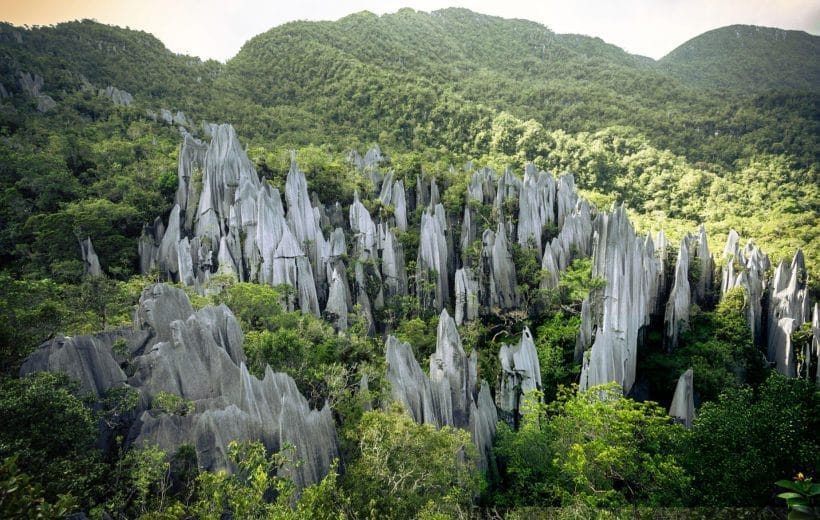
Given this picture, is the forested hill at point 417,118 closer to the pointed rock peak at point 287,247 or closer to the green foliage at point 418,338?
the pointed rock peak at point 287,247

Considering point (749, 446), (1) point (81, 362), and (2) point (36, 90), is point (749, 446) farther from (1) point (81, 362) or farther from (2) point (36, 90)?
(2) point (36, 90)

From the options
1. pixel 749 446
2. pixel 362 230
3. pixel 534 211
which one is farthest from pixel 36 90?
pixel 749 446

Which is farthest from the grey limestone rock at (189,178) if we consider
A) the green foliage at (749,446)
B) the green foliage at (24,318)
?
the green foliage at (749,446)

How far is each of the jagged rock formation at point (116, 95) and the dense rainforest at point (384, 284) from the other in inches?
9.3

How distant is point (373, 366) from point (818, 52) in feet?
392

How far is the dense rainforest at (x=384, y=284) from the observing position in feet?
38.2

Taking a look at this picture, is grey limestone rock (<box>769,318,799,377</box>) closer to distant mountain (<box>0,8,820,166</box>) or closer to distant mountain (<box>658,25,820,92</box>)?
distant mountain (<box>0,8,820,166</box>)

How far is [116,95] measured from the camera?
45.8m

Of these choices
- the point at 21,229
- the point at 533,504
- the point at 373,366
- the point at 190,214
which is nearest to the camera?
the point at 533,504

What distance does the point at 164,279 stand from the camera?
2838 cm

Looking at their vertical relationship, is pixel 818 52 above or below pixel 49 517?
above

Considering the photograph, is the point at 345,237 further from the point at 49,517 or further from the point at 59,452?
the point at 49,517

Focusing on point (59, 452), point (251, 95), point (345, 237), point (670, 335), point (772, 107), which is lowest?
point (670, 335)

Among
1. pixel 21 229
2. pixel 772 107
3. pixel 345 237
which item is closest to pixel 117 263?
pixel 21 229
